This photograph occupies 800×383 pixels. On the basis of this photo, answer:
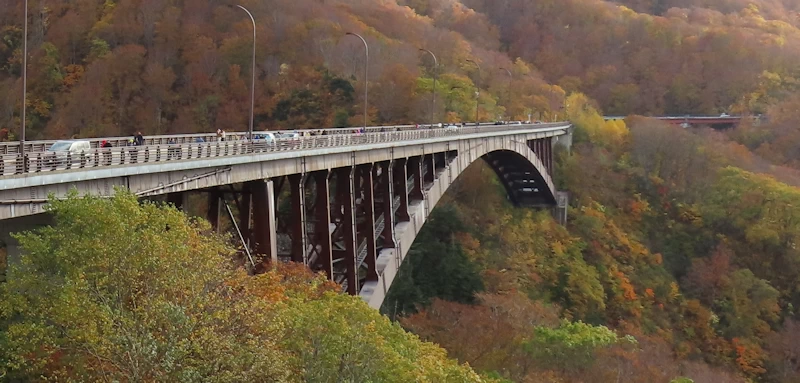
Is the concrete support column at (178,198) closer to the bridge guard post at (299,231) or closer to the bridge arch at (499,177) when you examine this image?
the bridge guard post at (299,231)

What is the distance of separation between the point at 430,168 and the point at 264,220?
2028 centimetres

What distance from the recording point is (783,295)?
192 ft

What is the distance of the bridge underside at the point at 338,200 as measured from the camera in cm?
2198

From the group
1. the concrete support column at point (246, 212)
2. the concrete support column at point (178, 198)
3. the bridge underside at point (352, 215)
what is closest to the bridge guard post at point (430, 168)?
the bridge underside at point (352, 215)

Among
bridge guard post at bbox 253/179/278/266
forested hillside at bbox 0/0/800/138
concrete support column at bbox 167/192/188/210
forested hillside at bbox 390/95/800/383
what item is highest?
forested hillside at bbox 0/0/800/138

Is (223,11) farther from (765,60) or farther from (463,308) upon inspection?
(765,60)

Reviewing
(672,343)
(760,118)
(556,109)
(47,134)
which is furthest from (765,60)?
(47,134)

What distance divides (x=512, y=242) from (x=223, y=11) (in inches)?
1799

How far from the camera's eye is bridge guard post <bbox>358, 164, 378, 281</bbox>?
30.3 m

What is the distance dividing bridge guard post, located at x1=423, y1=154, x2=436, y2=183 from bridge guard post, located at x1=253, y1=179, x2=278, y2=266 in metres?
18.3

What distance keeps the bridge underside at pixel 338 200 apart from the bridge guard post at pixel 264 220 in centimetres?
3

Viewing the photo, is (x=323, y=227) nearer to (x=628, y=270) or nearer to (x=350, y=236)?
(x=350, y=236)

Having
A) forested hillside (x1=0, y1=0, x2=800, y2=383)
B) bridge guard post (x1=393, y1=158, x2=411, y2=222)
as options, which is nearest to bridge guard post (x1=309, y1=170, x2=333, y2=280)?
forested hillside (x1=0, y1=0, x2=800, y2=383)

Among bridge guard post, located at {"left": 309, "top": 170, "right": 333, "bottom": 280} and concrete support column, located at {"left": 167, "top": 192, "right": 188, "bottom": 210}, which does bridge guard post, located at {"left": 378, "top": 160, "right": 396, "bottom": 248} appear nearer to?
bridge guard post, located at {"left": 309, "top": 170, "right": 333, "bottom": 280}
